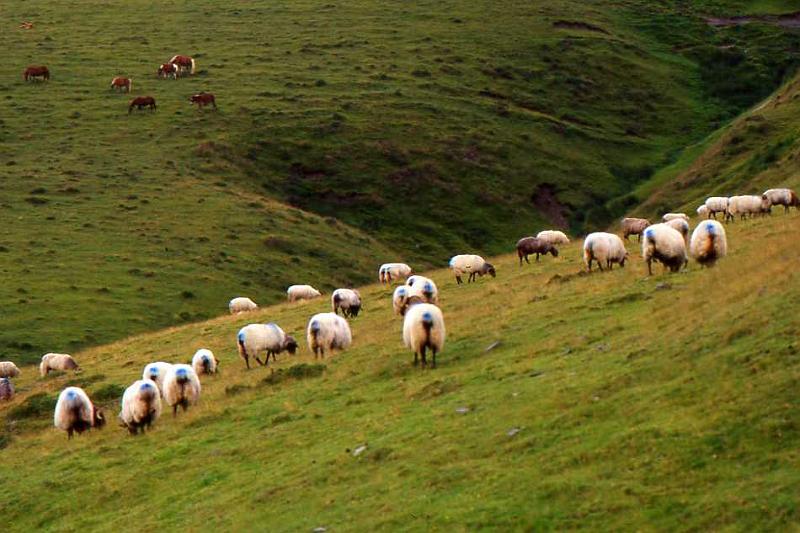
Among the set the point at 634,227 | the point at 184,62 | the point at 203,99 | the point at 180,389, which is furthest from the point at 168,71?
the point at 180,389

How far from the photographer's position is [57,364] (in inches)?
1441

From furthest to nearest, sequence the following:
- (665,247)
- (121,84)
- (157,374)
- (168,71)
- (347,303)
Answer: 1. (168,71)
2. (121,84)
3. (347,303)
4. (157,374)
5. (665,247)

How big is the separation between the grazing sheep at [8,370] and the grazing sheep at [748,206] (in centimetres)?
2297

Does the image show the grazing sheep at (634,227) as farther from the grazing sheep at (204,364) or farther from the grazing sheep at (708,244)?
the grazing sheep at (204,364)

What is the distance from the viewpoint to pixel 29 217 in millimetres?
59469

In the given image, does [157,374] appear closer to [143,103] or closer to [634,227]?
→ [634,227]

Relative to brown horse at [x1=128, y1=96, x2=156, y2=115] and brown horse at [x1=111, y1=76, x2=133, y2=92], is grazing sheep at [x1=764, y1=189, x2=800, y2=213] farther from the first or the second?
brown horse at [x1=111, y1=76, x2=133, y2=92]

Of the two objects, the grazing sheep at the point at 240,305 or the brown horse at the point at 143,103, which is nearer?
the grazing sheep at the point at 240,305

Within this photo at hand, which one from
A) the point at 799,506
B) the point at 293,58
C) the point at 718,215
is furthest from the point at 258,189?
the point at 799,506

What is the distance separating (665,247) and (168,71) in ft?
208

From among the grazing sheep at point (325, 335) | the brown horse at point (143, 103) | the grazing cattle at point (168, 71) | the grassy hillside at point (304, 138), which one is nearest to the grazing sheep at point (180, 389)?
the grazing sheep at point (325, 335)

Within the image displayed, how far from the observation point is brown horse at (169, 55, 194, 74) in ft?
281

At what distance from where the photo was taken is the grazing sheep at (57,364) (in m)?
36.3

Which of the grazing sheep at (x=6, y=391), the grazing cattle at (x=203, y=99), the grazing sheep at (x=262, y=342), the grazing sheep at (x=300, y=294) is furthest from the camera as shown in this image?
the grazing cattle at (x=203, y=99)
